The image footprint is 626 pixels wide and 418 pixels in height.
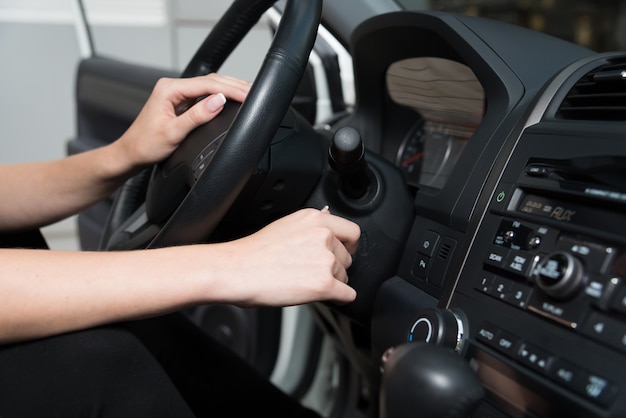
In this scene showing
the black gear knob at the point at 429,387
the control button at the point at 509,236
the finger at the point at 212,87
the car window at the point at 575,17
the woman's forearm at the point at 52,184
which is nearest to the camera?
the black gear knob at the point at 429,387

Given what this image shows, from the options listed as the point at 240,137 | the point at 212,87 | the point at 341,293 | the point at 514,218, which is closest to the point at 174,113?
the point at 212,87

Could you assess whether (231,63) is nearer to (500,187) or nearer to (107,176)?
(107,176)

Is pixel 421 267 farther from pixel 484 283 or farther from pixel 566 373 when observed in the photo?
pixel 566 373

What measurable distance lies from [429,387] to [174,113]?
525 mm

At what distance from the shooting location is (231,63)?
1.12 metres

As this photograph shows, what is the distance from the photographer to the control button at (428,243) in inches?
32.5

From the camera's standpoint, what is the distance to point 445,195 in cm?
83

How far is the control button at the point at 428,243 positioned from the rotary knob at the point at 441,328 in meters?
0.13

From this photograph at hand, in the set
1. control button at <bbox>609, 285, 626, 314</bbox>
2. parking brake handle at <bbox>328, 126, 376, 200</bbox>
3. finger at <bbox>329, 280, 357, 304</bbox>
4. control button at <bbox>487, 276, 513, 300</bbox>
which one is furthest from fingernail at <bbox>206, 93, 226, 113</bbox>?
control button at <bbox>609, 285, 626, 314</bbox>

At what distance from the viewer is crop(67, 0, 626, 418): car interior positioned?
1.86 feet

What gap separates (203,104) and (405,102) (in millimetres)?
410

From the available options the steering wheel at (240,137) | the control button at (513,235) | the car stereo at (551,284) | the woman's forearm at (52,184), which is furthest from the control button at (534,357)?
the woman's forearm at (52,184)

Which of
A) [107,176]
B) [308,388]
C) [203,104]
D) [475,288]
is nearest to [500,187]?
[475,288]

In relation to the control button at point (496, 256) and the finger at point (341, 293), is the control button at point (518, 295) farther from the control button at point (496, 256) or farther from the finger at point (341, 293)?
the finger at point (341, 293)
